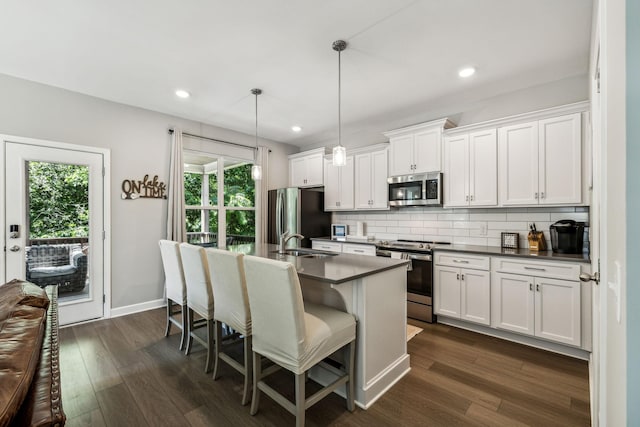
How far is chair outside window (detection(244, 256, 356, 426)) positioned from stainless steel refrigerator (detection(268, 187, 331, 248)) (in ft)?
9.53

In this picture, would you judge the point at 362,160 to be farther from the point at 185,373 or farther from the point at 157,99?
the point at 185,373

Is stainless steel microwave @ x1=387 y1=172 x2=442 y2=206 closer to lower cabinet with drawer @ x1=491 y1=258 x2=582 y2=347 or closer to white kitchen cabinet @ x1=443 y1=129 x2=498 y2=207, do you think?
white kitchen cabinet @ x1=443 y1=129 x2=498 y2=207

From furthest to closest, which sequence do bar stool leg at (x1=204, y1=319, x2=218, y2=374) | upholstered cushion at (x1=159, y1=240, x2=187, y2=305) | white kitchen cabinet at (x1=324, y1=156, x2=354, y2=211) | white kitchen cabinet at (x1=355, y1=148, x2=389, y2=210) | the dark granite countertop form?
white kitchen cabinet at (x1=324, y1=156, x2=354, y2=211)
white kitchen cabinet at (x1=355, y1=148, x2=389, y2=210)
upholstered cushion at (x1=159, y1=240, x2=187, y2=305)
the dark granite countertop
bar stool leg at (x1=204, y1=319, x2=218, y2=374)

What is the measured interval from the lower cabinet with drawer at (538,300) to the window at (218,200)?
3887 millimetres

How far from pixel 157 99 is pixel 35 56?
3.71 feet

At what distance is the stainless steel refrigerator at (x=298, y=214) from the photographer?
484cm

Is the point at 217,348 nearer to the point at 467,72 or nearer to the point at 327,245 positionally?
the point at 327,245

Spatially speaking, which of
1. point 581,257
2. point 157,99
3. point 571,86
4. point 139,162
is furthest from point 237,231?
point 571,86

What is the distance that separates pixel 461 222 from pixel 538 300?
132 cm

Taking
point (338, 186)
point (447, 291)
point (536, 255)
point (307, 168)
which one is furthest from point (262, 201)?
point (536, 255)

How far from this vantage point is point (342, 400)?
6.83ft

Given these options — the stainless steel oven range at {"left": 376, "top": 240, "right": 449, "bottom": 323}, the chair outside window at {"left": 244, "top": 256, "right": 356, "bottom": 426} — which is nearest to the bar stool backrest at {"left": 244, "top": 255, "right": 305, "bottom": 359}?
the chair outside window at {"left": 244, "top": 256, "right": 356, "bottom": 426}

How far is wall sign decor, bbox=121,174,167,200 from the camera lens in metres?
3.83

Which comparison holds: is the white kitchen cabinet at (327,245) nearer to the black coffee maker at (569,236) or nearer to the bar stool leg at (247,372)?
the bar stool leg at (247,372)
